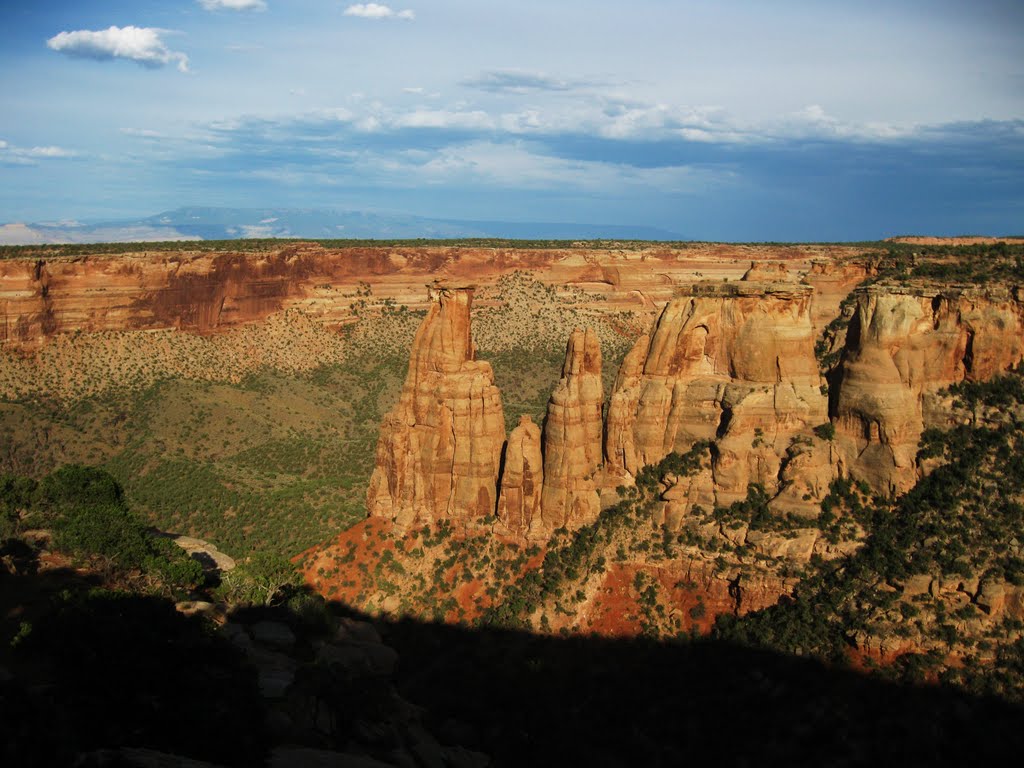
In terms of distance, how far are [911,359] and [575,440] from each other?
607 inches

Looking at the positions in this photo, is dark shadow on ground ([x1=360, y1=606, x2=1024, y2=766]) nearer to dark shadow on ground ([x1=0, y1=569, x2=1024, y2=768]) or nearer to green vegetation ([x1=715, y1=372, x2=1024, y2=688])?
dark shadow on ground ([x1=0, y1=569, x2=1024, y2=768])

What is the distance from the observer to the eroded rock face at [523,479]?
41.4m

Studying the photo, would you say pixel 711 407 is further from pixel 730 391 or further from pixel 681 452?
pixel 681 452

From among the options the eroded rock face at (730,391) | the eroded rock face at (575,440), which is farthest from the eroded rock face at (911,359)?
the eroded rock face at (575,440)

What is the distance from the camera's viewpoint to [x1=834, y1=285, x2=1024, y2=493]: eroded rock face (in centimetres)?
3600

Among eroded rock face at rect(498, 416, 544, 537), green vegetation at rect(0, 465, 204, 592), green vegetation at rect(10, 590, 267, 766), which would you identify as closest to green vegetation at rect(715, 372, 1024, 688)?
eroded rock face at rect(498, 416, 544, 537)

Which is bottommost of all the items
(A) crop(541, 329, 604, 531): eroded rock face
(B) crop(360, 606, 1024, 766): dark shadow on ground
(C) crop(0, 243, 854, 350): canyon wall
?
(B) crop(360, 606, 1024, 766): dark shadow on ground

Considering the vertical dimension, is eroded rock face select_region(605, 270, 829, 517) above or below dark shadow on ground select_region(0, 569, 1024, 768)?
above

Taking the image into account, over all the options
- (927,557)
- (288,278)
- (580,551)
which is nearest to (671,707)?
(580,551)

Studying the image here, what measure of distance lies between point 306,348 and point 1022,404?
247ft

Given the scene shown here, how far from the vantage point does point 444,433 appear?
43.2m

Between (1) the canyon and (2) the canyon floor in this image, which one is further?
(1) the canyon

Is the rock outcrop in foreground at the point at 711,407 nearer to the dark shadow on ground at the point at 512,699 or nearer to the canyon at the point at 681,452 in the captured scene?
the canyon at the point at 681,452

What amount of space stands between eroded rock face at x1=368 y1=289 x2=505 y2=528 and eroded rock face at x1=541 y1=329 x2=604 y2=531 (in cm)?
355
